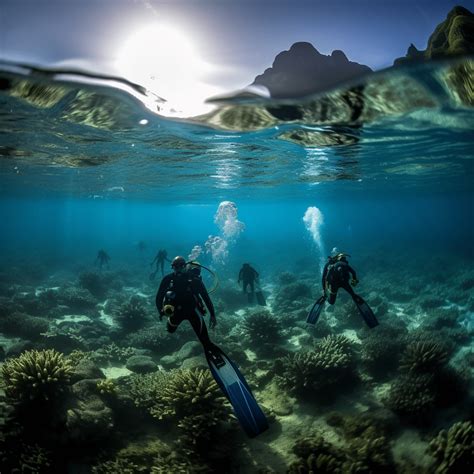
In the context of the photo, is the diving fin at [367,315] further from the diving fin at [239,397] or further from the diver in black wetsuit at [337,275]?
the diving fin at [239,397]

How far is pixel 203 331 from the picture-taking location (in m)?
7.47

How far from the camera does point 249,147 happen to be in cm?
1573

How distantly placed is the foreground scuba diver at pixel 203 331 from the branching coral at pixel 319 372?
2.68 meters

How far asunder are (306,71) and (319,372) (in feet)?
25.9

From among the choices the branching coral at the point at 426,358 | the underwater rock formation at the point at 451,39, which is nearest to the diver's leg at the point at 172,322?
the branching coral at the point at 426,358

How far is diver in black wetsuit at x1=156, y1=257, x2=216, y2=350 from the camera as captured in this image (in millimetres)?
7299

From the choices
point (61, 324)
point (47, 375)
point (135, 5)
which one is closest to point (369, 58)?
point (135, 5)

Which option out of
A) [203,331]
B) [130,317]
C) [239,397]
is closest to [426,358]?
[239,397]

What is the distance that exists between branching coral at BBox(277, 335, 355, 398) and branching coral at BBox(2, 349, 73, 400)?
5827mm

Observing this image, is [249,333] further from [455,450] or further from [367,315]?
[455,450]

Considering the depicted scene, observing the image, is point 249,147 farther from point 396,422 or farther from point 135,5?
point 396,422

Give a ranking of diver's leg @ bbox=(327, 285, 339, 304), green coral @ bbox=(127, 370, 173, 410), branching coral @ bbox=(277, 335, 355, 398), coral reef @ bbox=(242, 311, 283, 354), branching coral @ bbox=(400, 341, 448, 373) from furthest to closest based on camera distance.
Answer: coral reef @ bbox=(242, 311, 283, 354)
diver's leg @ bbox=(327, 285, 339, 304)
branching coral @ bbox=(277, 335, 355, 398)
branching coral @ bbox=(400, 341, 448, 373)
green coral @ bbox=(127, 370, 173, 410)

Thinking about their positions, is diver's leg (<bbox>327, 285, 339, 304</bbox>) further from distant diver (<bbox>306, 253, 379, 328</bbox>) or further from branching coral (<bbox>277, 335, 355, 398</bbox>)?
branching coral (<bbox>277, 335, 355, 398</bbox>)

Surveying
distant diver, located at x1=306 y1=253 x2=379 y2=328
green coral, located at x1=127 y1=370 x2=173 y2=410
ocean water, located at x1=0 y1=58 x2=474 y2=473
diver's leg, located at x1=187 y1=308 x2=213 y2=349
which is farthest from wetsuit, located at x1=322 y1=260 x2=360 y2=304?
green coral, located at x1=127 y1=370 x2=173 y2=410
